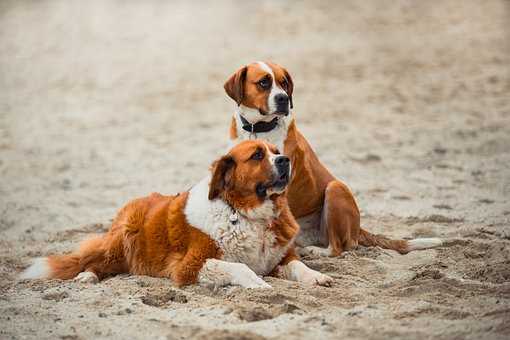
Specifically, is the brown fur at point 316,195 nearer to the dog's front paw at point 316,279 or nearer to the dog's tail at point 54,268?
the dog's front paw at point 316,279

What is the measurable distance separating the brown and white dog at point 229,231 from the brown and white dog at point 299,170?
2.40 feet

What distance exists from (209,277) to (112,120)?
25.4 ft

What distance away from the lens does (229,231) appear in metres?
5.74

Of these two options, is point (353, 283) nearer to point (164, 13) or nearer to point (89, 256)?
point (89, 256)

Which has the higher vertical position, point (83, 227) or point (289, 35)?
point (289, 35)

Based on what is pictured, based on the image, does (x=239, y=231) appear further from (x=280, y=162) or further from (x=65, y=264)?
(x=65, y=264)

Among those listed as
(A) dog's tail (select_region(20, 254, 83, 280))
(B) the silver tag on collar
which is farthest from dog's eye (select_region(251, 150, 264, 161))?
(A) dog's tail (select_region(20, 254, 83, 280))

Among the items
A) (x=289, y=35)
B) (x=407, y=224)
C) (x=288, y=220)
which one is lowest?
(x=407, y=224)

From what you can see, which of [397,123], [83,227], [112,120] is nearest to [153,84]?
[112,120]

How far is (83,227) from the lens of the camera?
7.98m

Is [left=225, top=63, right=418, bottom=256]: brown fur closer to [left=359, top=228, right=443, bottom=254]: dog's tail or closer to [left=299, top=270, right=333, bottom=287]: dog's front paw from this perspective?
[left=359, top=228, right=443, bottom=254]: dog's tail

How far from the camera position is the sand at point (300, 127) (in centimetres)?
507

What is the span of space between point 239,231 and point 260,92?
151cm

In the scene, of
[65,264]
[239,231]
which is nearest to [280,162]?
[239,231]
